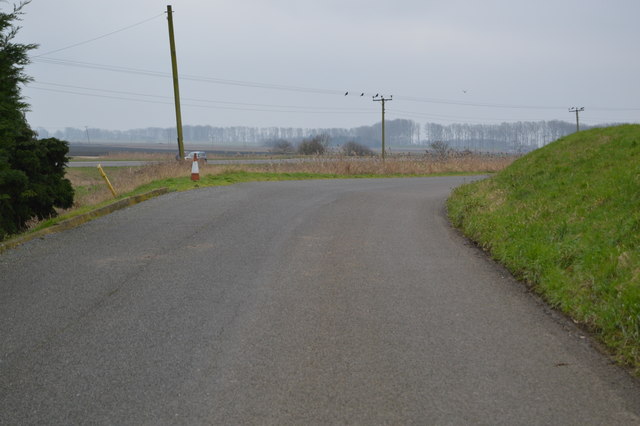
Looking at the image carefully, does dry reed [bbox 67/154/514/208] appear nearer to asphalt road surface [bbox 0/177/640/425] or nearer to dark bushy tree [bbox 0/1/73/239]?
dark bushy tree [bbox 0/1/73/239]

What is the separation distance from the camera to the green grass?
5586mm

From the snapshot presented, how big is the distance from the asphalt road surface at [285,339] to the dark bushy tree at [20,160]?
6.96ft

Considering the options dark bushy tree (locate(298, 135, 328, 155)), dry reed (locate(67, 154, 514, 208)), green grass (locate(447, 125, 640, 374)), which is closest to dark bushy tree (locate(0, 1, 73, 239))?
dry reed (locate(67, 154, 514, 208))

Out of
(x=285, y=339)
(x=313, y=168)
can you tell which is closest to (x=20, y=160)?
(x=285, y=339)

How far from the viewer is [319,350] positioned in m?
4.89

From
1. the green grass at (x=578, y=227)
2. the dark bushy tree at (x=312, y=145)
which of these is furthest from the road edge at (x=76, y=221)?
the dark bushy tree at (x=312, y=145)

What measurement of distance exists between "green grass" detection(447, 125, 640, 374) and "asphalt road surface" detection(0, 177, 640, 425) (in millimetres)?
296

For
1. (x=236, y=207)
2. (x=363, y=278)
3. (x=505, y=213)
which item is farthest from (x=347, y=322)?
(x=236, y=207)

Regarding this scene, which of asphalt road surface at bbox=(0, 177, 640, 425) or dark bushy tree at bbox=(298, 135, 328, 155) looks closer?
asphalt road surface at bbox=(0, 177, 640, 425)

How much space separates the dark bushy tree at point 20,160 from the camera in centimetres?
895

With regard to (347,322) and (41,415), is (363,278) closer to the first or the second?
(347,322)

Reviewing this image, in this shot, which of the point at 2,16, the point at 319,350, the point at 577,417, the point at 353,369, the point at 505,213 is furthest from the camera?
the point at 505,213

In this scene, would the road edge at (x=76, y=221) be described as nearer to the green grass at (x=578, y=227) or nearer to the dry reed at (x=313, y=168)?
Answer: the dry reed at (x=313, y=168)

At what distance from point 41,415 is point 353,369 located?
216 centimetres
